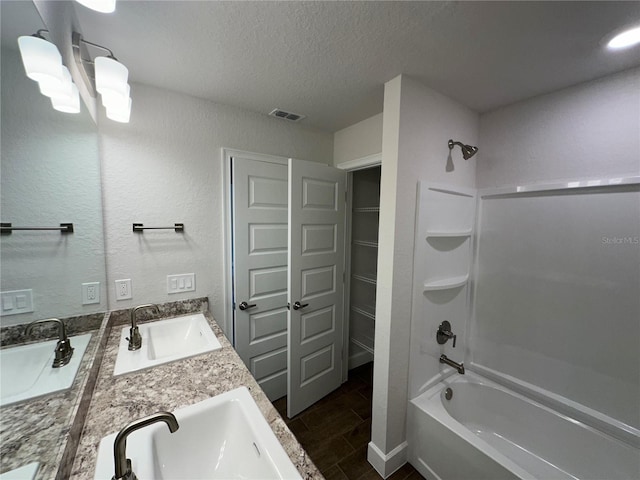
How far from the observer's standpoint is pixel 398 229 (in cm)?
144

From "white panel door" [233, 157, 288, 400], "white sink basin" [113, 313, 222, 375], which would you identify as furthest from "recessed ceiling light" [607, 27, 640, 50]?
"white sink basin" [113, 313, 222, 375]

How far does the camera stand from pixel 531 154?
→ 1675 millimetres

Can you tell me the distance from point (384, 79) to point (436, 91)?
40cm

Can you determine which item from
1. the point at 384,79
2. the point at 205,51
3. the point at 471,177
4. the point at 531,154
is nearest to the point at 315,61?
the point at 384,79

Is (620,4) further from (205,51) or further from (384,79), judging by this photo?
(205,51)

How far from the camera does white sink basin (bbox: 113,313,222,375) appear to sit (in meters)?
1.18

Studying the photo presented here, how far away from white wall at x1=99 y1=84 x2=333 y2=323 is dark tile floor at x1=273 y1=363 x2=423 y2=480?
43.3 inches

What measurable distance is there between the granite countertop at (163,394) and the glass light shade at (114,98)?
122 cm

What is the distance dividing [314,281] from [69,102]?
5.51ft

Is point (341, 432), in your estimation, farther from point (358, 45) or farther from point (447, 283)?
point (358, 45)

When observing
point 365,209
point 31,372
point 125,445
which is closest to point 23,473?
point 125,445

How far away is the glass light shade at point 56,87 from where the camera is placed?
76 centimetres

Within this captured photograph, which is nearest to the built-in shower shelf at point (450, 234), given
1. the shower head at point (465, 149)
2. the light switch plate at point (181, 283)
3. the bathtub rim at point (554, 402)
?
the shower head at point (465, 149)

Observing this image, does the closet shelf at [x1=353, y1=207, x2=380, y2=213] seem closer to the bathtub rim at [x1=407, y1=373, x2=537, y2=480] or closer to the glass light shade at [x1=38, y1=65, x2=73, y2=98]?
the bathtub rim at [x1=407, y1=373, x2=537, y2=480]
